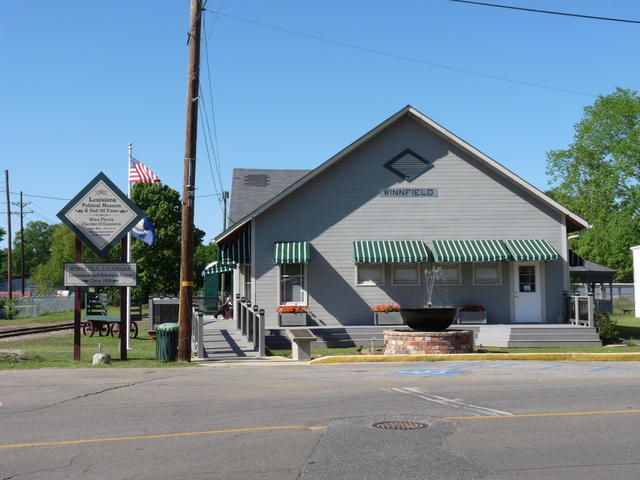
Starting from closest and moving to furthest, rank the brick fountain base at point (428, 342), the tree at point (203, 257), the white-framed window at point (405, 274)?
1. the brick fountain base at point (428, 342)
2. the white-framed window at point (405, 274)
3. the tree at point (203, 257)

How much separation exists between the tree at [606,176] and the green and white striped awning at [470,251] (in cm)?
3199

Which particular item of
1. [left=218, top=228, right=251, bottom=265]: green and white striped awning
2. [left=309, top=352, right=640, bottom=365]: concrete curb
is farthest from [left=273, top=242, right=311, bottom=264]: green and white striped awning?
[left=309, top=352, right=640, bottom=365]: concrete curb

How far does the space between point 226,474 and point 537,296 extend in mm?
19776

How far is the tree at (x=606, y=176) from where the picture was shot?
52344mm

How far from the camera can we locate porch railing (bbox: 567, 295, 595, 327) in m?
22.5

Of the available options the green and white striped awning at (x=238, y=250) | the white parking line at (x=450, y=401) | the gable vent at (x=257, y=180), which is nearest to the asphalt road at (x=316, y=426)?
the white parking line at (x=450, y=401)

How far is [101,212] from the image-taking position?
17.0 metres

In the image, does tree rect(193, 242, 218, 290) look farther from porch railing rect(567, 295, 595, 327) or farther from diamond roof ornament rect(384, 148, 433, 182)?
porch railing rect(567, 295, 595, 327)

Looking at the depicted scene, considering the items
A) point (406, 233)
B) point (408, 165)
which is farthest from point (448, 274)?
point (408, 165)

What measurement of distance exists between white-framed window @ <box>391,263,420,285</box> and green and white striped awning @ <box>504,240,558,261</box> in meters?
3.19

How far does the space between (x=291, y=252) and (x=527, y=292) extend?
8.20m

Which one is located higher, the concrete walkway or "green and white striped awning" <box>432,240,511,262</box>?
"green and white striped awning" <box>432,240,511,262</box>

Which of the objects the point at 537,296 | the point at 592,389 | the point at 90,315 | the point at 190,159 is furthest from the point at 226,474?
the point at 90,315

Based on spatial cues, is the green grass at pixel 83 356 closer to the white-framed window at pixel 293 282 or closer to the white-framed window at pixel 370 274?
the white-framed window at pixel 293 282
